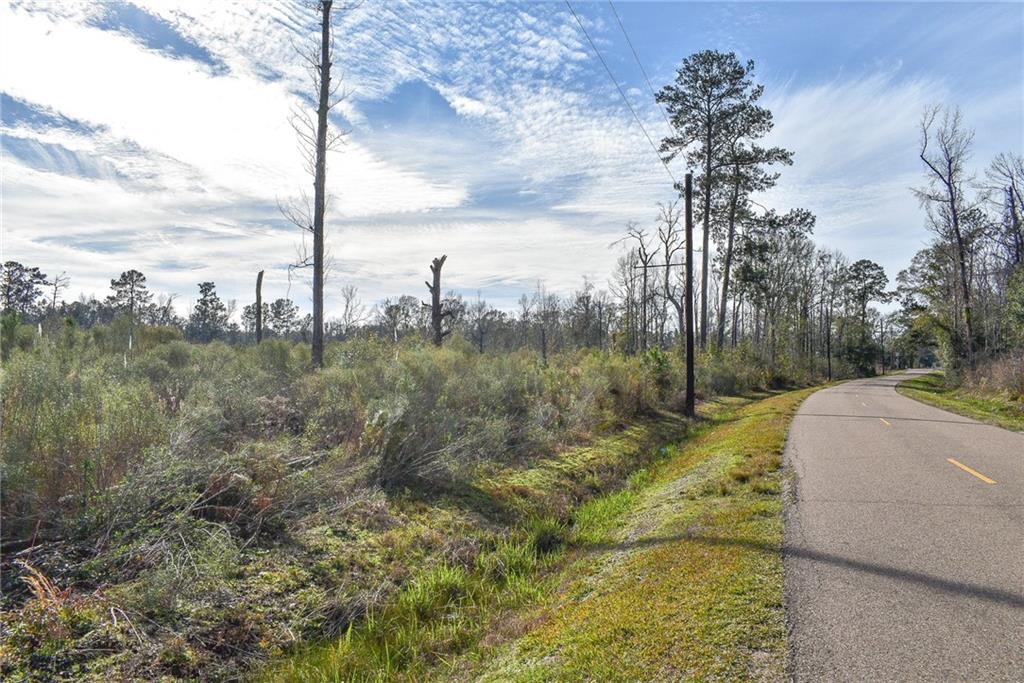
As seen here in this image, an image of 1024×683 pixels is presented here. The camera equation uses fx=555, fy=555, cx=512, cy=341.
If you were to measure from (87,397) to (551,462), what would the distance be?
7.63 meters

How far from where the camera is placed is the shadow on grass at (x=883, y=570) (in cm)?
405

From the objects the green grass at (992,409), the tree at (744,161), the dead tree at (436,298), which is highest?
the tree at (744,161)

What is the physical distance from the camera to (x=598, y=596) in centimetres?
518

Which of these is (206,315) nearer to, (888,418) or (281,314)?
(281,314)

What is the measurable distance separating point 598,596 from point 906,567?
259cm

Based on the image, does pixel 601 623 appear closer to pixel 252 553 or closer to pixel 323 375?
pixel 252 553

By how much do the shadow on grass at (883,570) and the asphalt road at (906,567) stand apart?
0.02 metres

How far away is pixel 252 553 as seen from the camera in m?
5.69

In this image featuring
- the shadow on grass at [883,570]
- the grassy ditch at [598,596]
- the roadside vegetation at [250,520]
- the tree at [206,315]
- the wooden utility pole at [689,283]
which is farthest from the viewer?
the tree at [206,315]

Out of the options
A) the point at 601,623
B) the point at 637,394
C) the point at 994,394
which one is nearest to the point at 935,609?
the point at 601,623

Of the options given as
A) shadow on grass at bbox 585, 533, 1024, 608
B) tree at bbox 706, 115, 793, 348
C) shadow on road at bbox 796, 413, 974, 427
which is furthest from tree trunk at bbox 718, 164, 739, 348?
shadow on grass at bbox 585, 533, 1024, 608

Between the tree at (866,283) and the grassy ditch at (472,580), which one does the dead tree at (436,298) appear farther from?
the tree at (866,283)

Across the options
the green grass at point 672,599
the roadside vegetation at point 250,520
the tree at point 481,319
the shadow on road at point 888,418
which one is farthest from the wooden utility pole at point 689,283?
the tree at point 481,319

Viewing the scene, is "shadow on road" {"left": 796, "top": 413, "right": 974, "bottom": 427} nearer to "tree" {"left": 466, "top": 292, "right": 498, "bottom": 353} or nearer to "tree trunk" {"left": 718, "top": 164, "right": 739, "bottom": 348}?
"tree trunk" {"left": 718, "top": 164, "right": 739, "bottom": 348}
